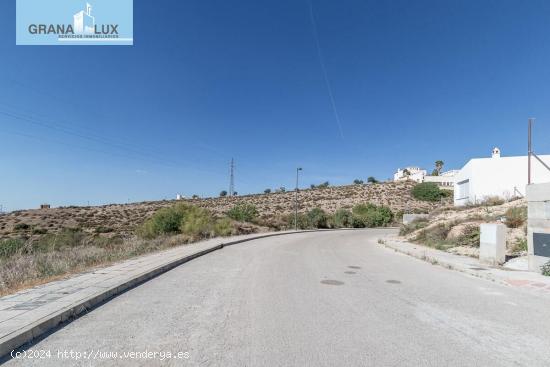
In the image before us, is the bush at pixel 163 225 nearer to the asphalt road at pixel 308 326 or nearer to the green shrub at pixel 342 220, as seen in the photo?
the asphalt road at pixel 308 326

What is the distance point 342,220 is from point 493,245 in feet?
116

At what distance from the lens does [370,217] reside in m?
51.4

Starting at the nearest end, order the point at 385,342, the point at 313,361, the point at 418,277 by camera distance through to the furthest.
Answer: the point at 313,361 → the point at 385,342 → the point at 418,277

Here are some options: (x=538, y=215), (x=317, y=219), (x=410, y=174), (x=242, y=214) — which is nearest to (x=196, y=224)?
(x=242, y=214)

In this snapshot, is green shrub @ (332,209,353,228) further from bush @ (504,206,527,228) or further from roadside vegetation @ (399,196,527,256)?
bush @ (504,206,527,228)

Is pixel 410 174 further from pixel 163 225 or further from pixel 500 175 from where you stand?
pixel 163 225

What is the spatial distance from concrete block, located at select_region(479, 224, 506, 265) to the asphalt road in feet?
12.0

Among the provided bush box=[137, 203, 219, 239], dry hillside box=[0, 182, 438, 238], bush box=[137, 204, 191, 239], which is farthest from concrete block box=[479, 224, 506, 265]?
dry hillside box=[0, 182, 438, 238]

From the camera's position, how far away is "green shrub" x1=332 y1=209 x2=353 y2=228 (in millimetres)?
46812

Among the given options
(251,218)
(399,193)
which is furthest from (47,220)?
(399,193)

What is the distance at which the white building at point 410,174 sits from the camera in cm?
12099

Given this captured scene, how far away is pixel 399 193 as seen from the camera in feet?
303

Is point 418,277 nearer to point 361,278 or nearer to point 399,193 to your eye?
point 361,278

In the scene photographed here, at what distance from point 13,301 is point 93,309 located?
1471mm
